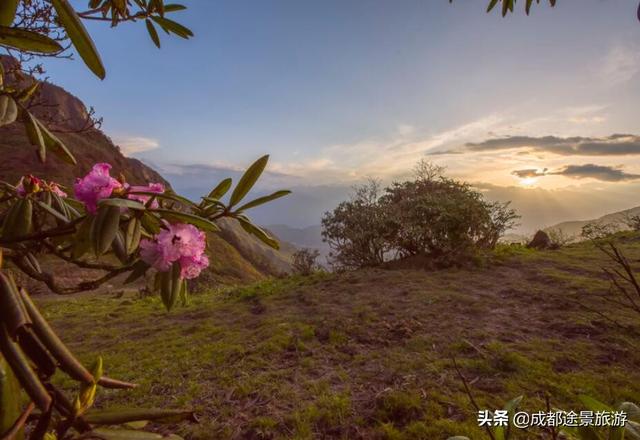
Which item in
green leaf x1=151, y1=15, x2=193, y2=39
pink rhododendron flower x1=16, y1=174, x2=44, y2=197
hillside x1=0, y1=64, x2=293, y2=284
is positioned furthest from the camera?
hillside x1=0, y1=64, x2=293, y2=284

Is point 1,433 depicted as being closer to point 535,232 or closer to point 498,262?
point 498,262

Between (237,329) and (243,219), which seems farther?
(237,329)

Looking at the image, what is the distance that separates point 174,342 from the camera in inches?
179

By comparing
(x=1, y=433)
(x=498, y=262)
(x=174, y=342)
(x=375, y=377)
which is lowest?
(x=174, y=342)

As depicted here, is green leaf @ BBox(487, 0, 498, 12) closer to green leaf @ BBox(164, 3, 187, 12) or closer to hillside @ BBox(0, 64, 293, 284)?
green leaf @ BBox(164, 3, 187, 12)

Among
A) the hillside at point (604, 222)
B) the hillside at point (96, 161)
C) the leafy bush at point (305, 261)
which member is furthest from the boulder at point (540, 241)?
the hillside at point (96, 161)

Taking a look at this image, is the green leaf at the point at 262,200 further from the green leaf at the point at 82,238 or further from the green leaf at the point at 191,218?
the green leaf at the point at 82,238

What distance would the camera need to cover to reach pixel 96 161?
3067 cm

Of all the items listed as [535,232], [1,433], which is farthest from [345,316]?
[535,232]

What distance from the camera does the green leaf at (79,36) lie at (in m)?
0.71

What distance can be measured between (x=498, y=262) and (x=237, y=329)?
18.4ft

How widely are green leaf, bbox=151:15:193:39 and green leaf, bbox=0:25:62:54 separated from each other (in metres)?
0.72

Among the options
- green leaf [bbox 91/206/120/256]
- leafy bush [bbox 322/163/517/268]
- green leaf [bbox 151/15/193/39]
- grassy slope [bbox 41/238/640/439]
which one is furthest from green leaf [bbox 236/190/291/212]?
leafy bush [bbox 322/163/517/268]

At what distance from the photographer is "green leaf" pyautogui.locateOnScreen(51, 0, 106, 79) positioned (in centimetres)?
71
